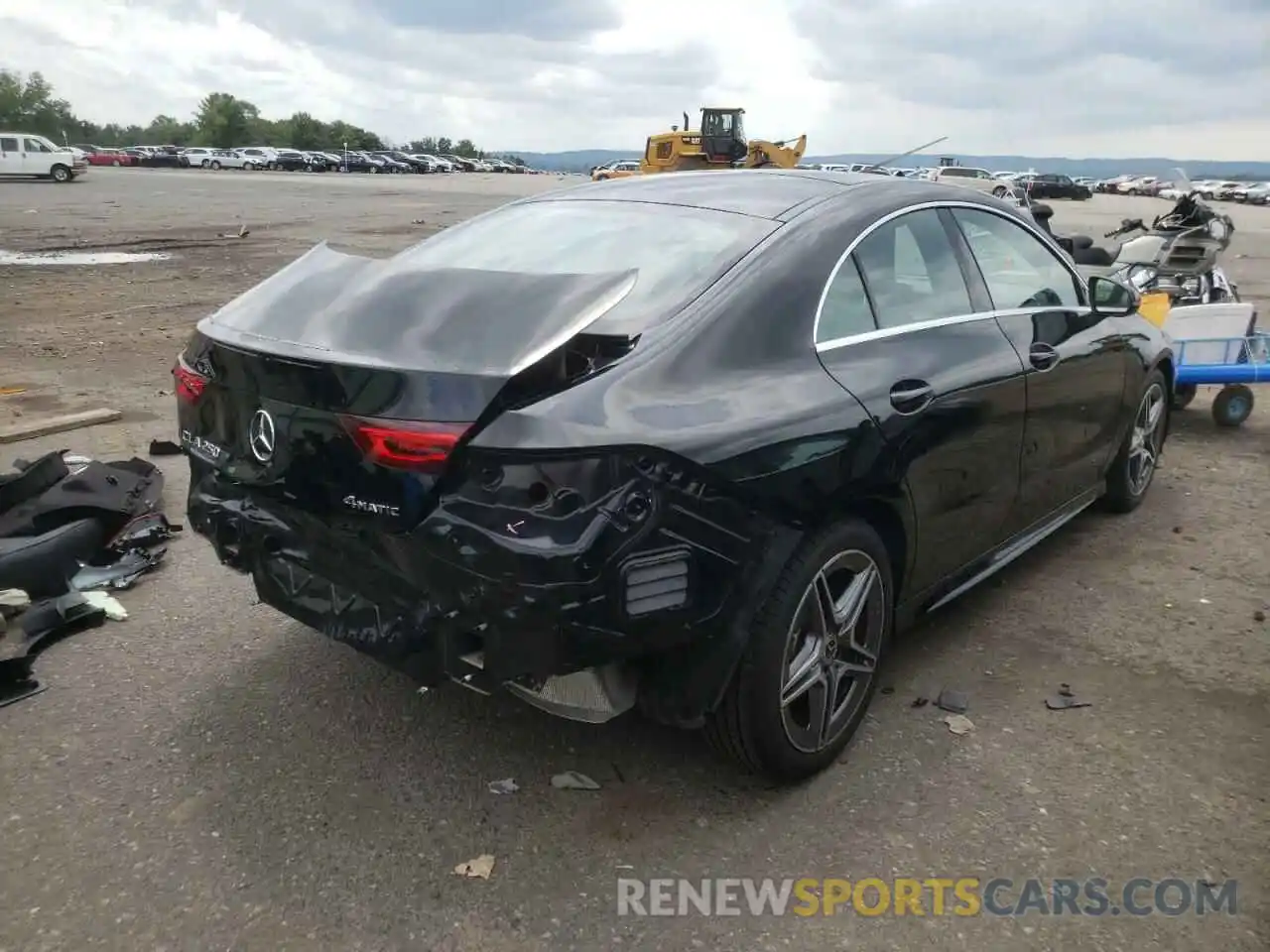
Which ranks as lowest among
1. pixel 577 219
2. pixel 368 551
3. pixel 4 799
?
pixel 4 799

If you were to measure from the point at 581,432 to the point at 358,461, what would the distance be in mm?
582

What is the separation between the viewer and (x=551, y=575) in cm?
236

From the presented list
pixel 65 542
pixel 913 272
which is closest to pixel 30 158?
pixel 65 542

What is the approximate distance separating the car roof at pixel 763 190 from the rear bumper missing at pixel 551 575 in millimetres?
1232

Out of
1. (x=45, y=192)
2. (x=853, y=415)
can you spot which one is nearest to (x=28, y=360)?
(x=853, y=415)

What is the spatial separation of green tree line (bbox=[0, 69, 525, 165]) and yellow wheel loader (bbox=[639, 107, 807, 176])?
86166 millimetres

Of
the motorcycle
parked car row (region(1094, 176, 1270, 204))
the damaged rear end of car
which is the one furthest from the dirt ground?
parked car row (region(1094, 176, 1270, 204))

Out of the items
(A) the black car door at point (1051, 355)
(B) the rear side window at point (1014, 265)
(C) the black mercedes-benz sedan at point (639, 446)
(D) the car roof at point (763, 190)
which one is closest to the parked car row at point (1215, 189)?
(A) the black car door at point (1051, 355)

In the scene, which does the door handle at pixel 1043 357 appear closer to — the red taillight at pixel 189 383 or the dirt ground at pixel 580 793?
the dirt ground at pixel 580 793

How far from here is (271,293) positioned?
120 inches

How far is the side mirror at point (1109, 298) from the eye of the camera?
4562 mm

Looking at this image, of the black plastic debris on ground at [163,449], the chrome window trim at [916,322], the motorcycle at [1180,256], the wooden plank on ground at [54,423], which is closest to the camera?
the chrome window trim at [916,322]

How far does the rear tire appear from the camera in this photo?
271 inches

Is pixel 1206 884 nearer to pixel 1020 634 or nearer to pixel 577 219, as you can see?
pixel 1020 634
